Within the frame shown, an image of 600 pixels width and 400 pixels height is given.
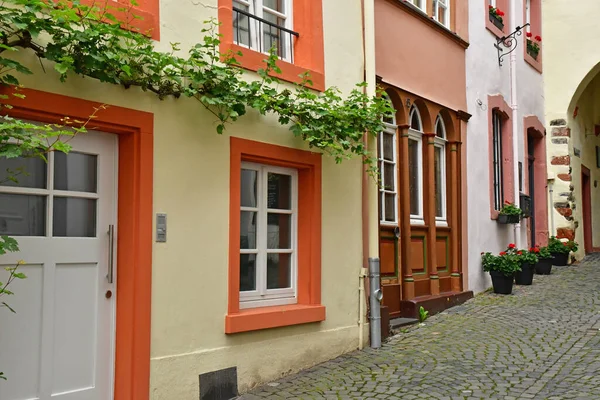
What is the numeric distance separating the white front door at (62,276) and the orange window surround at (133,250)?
0.23ft

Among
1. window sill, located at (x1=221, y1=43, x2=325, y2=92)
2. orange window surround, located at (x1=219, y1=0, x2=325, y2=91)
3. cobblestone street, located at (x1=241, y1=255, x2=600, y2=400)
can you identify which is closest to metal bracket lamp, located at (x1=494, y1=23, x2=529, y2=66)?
cobblestone street, located at (x1=241, y1=255, x2=600, y2=400)

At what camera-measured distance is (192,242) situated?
5875 millimetres

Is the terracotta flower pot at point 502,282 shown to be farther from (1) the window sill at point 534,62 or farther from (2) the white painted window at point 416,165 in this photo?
(1) the window sill at point 534,62

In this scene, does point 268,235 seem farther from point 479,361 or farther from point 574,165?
point 574,165

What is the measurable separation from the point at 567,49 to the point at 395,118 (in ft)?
A: 25.6

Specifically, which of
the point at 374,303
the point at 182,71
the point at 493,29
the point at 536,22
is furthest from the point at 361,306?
the point at 536,22

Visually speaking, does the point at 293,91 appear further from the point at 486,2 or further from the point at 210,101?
the point at 486,2

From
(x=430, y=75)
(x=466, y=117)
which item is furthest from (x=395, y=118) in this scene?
(x=466, y=117)

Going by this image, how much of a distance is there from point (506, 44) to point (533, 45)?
221cm

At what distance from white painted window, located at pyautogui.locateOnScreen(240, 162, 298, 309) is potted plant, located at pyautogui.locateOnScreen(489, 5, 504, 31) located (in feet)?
22.5

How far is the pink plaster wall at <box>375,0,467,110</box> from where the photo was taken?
9.22 m

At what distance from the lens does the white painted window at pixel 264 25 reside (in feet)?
22.4

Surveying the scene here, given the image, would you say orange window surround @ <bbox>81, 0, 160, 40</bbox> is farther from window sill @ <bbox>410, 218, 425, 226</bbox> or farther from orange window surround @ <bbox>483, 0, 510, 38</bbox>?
orange window surround @ <bbox>483, 0, 510, 38</bbox>

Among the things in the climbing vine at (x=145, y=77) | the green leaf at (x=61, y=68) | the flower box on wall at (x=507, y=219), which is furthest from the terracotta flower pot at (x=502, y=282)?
the green leaf at (x=61, y=68)
